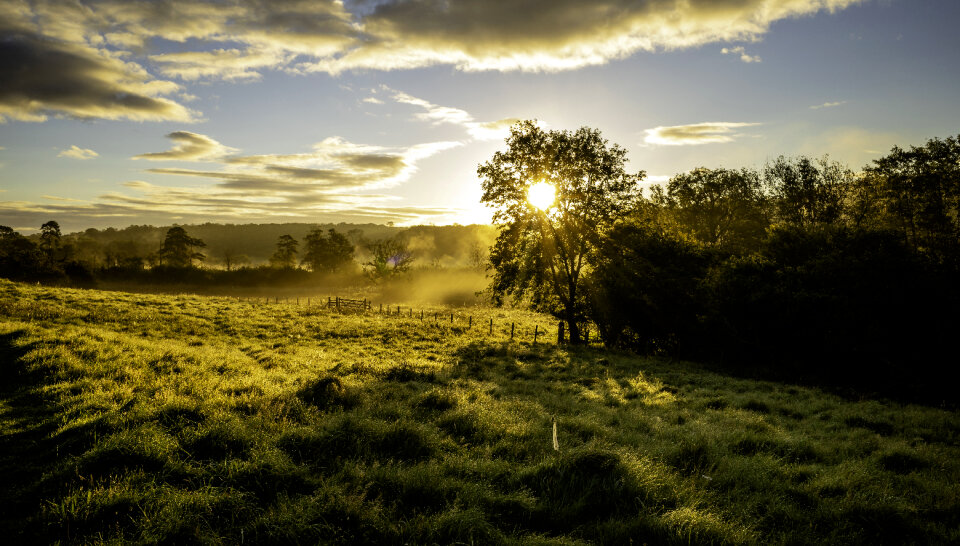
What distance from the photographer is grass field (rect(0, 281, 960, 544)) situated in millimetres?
5191

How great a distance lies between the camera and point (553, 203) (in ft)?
104

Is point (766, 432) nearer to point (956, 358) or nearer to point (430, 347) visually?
point (956, 358)

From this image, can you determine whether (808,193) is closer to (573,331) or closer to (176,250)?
(573,331)

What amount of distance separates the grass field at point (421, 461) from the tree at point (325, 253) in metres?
80.7

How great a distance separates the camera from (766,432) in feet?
33.7

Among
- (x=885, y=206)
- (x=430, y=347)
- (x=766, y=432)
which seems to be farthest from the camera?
(x=885, y=206)

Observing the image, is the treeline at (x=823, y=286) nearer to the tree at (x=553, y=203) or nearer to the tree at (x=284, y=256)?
the tree at (x=553, y=203)

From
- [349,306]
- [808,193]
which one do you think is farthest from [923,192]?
[349,306]

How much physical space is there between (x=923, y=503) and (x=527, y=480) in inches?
234

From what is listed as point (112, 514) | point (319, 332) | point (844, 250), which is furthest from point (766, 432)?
point (319, 332)

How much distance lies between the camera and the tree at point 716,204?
142ft

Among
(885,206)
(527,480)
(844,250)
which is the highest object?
(885,206)

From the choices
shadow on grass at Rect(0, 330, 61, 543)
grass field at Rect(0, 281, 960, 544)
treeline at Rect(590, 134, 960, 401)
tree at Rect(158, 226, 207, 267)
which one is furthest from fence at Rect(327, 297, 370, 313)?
tree at Rect(158, 226, 207, 267)

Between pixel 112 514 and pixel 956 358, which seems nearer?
pixel 112 514
